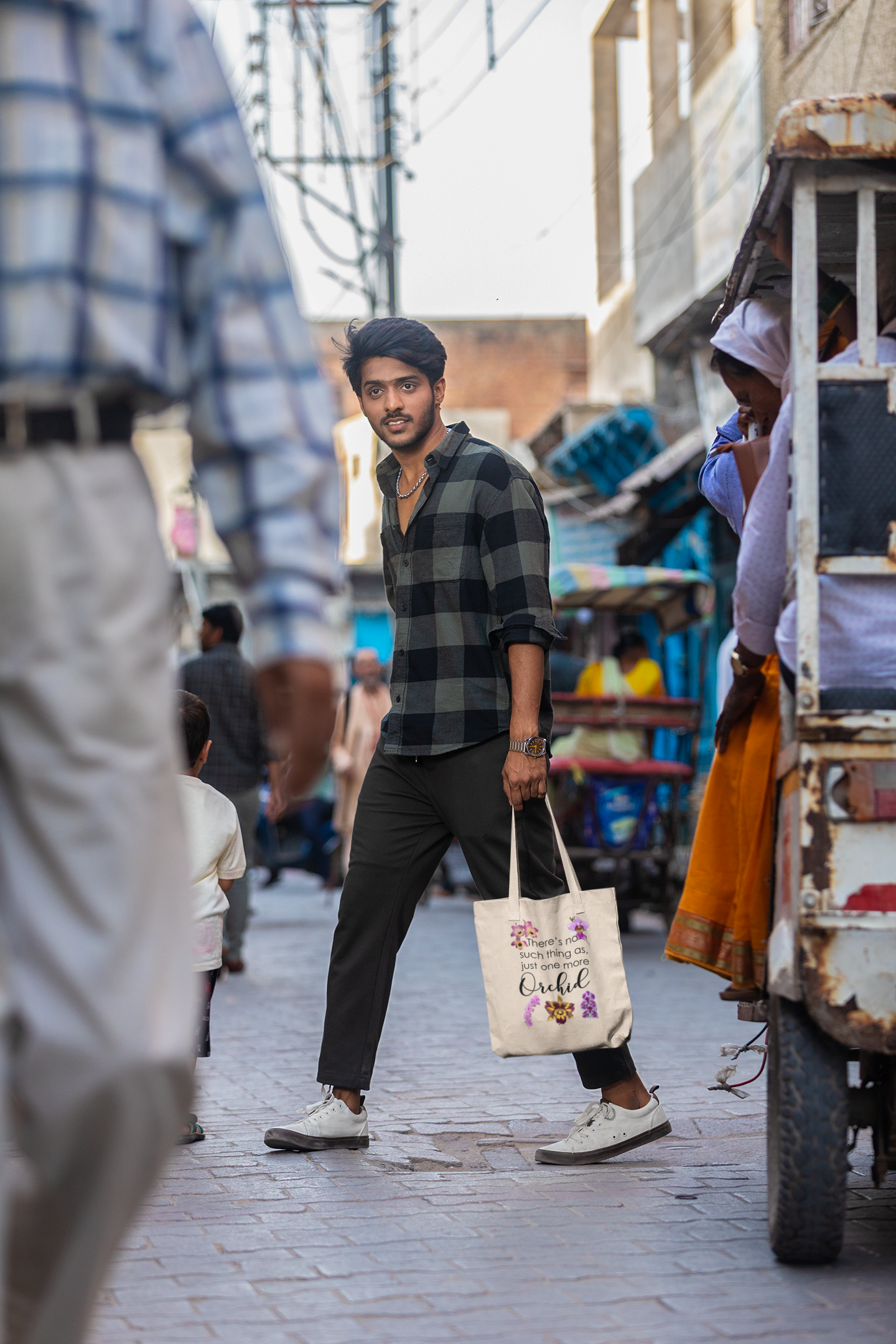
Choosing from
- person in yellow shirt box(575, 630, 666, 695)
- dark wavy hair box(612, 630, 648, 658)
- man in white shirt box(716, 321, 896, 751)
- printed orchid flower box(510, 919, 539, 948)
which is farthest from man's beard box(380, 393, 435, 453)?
dark wavy hair box(612, 630, 648, 658)

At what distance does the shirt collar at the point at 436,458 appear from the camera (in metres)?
4.92

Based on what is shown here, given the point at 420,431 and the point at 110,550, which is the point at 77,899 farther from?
the point at 420,431

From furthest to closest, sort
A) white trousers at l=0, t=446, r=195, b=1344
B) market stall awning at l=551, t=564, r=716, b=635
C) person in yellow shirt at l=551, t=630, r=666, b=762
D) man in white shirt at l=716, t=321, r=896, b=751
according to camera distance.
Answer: market stall awning at l=551, t=564, r=716, b=635 → person in yellow shirt at l=551, t=630, r=666, b=762 → man in white shirt at l=716, t=321, r=896, b=751 → white trousers at l=0, t=446, r=195, b=1344

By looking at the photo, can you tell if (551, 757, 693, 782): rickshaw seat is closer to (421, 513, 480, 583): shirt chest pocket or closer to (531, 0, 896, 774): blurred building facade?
(531, 0, 896, 774): blurred building facade

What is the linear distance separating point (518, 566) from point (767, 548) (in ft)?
3.42

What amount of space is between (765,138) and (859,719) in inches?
482

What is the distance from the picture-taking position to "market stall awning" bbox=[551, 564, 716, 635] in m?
12.6

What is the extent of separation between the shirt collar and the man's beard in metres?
0.05

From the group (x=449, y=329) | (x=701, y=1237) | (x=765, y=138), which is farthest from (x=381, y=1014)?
(x=449, y=329)

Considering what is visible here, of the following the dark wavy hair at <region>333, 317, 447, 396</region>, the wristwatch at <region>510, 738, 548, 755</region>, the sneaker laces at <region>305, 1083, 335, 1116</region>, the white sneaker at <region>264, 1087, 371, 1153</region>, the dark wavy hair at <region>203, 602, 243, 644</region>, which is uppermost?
the dark wavy hair at <region>333, 317, 447, 396</region>

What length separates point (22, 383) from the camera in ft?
6.84

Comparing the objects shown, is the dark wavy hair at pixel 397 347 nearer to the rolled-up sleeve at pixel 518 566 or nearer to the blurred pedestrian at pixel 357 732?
the rolled-up sleeve at pixel 518 566

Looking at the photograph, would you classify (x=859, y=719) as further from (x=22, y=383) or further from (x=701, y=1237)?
(x=22, y=383)

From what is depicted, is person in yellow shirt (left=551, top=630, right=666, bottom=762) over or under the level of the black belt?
under
